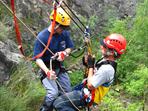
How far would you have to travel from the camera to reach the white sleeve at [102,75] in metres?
5.31

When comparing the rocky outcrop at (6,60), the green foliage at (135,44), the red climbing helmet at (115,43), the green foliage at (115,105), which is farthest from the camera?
the green foliage at (135,44)

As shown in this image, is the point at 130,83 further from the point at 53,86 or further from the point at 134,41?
the point at 53,86

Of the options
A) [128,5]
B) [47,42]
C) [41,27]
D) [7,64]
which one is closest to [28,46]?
[41,27]

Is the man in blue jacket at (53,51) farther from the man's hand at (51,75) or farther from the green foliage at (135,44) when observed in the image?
the green foliage at (135,44)

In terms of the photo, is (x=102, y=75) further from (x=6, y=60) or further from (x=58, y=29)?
(x=6, y=60)

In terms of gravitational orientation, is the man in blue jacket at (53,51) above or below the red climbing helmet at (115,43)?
above

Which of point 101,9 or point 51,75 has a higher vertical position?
point 51,75

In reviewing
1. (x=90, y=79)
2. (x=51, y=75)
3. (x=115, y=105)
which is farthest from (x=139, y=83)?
(x=51, y=75)

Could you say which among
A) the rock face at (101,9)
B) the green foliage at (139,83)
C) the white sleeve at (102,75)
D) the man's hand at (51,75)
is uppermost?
the man's hand at (51,75)

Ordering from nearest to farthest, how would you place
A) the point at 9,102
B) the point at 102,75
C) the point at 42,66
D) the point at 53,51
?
1. the point at 102,75
2. the point at 42,66
3. the point at 9,102
4. the point at 53,51

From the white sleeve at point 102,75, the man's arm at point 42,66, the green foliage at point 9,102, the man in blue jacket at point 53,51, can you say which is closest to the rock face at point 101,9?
the man in blue jacket at point 53,51

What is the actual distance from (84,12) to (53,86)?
203 inches

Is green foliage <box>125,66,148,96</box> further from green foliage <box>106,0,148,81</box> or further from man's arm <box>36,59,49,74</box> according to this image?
man's arm <box>36,59,49,74</box>

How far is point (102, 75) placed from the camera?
209 inches
